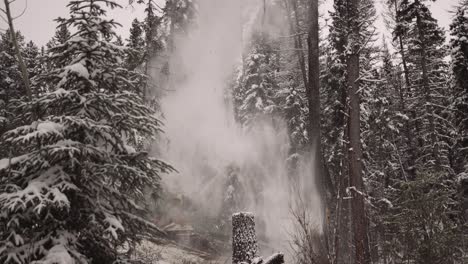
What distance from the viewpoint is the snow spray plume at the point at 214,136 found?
30344mm

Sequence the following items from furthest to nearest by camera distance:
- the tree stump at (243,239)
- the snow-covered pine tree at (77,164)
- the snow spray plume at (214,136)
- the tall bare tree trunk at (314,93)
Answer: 1. the snow spray plume at (214,136)
2. the tall bare tree trunk at (314,93)
3. the tree stump at (243,239)
4. the snow-covered pine tree at (77,164)

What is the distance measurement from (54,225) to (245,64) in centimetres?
2819

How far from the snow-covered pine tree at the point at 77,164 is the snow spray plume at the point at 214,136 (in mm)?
24941

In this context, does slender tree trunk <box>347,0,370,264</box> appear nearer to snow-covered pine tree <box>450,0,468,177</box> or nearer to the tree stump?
the tree stump

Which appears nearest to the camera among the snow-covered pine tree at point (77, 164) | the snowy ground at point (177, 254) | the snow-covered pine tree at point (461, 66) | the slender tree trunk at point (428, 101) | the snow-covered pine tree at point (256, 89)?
the snow-covered pine tree at point (77, 164)

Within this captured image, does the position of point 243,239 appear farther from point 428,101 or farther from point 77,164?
point 428,101

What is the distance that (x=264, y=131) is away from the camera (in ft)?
101

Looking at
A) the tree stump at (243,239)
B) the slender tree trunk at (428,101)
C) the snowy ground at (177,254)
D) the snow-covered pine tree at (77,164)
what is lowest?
the snowy ground at (177,254)

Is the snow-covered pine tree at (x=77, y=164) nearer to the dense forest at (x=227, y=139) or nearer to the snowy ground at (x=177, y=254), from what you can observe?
the dense forest at (x=227, y=139)

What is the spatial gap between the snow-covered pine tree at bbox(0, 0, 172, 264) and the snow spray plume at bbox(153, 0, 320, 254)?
81.8 ft

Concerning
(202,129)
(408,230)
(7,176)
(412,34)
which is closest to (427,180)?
(408,230)

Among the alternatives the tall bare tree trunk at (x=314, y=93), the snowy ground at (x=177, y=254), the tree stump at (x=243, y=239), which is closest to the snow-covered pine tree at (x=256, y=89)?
the snowy ground at (x=177, y=254)

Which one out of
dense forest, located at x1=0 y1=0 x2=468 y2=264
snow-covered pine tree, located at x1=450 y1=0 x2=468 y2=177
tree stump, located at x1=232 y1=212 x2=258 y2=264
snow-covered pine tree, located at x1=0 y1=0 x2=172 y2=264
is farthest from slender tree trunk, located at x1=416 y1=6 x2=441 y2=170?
snow-covered pine tree, located at x1=0 y1=0 x2=172 y2=264

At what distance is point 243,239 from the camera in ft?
15.1
